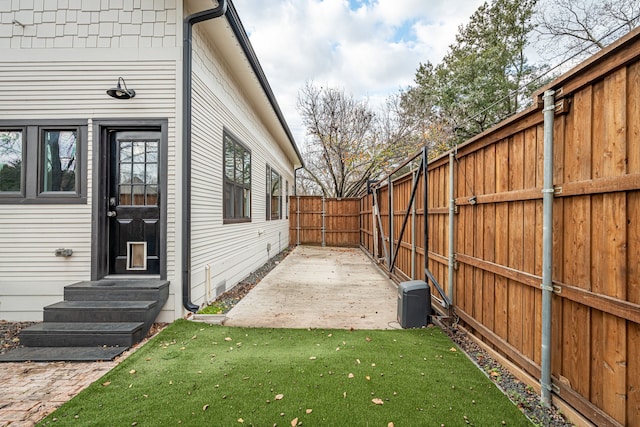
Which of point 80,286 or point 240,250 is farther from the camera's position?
point 240,250

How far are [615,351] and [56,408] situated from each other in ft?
11.9

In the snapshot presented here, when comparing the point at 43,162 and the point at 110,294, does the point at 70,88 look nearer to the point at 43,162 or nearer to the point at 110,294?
the point at 43,162

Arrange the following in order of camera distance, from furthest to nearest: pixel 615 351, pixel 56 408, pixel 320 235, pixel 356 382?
1. pixel 320 235
2. pixel 356 382
3. pixel 56 408
4. pixel 615 351

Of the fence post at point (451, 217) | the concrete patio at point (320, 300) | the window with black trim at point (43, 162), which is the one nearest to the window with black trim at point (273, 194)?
the concrete patio at point (320, 300)

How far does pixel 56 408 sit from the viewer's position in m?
2.32

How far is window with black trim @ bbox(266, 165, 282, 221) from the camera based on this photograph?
9.93 metres

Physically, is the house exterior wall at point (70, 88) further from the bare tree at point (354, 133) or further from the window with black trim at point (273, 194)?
the bare tree at point (354, 133)

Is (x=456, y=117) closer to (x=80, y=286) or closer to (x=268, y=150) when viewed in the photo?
(x=268, y=150)

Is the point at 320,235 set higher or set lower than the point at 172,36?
lower

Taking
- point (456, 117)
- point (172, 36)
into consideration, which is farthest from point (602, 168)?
point (456, 117)

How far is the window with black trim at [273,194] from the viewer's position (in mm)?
9930

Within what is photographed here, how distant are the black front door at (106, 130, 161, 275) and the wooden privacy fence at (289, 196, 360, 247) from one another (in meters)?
9.95

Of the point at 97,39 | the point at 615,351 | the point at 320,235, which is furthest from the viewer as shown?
the point at 320,235

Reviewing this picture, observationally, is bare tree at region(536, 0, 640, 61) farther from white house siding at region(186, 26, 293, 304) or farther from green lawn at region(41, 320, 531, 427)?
green lawn at region(41, 320, 531, 427)
